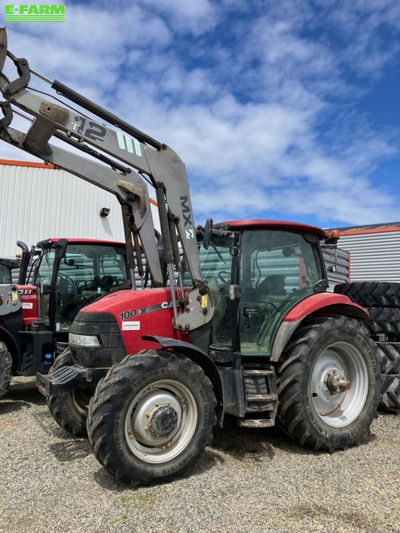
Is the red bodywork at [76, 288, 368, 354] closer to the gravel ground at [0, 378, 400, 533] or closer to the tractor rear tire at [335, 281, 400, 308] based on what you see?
the gravel ground at [0, 378, 400, 533]

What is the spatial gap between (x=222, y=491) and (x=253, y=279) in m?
1.93

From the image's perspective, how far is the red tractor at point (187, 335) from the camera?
12.0ft

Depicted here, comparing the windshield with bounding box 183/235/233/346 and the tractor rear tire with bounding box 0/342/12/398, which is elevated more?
the windshield with bounding box 183/235/233/346

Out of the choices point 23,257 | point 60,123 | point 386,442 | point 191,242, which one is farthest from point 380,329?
point 23,257

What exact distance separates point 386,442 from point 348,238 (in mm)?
14685

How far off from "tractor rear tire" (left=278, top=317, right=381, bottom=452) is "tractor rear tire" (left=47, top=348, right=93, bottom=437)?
201cm

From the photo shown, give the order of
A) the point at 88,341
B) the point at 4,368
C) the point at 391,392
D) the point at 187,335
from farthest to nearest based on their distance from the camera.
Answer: the point at 4,368 → the point at 391,392 → the point at 187,335 → the point at 88,341

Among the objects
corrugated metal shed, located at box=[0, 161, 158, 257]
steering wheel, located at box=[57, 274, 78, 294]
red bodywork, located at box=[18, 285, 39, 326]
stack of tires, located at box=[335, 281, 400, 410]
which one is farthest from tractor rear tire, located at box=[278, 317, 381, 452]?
corrugated metal shed, located at box=[0, 161, 158, 257]

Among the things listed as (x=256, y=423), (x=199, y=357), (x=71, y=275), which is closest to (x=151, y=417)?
(x=199, y=357)

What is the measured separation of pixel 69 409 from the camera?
4645 millimetres

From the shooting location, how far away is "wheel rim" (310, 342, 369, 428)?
4.60 m

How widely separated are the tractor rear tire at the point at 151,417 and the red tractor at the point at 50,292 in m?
3.22

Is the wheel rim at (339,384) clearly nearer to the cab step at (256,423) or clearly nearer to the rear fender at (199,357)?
the cab step at (256,423)

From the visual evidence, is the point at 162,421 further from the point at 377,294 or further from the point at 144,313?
the point at 377,294
